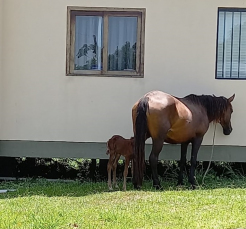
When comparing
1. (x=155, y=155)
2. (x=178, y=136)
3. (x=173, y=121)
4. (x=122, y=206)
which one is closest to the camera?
(x=122, y=206)

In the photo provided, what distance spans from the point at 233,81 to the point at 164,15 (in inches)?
67.6

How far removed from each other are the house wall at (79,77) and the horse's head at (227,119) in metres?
0.40

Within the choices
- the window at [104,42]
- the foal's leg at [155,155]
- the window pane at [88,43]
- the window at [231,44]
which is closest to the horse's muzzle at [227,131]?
the window at [231,44]

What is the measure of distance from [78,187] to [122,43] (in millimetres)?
2703

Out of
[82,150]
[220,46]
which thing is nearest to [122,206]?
[82,150]

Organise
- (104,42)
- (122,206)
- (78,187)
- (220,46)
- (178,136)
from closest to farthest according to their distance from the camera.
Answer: (122,206), (178,136), (78,187), (104,42), (220,46)

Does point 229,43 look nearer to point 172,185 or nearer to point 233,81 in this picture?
point 233,81

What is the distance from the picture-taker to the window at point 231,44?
8969 mm

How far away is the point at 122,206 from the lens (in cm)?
655

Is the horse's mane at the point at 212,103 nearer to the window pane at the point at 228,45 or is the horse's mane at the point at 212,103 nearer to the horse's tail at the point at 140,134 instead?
the window pane at the point at 228,45

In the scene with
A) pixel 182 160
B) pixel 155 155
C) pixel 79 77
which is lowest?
pixel 182 160

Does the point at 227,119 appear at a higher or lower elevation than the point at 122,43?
lower

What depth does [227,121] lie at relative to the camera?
8680 mm

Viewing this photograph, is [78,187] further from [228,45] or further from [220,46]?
[228,45]
